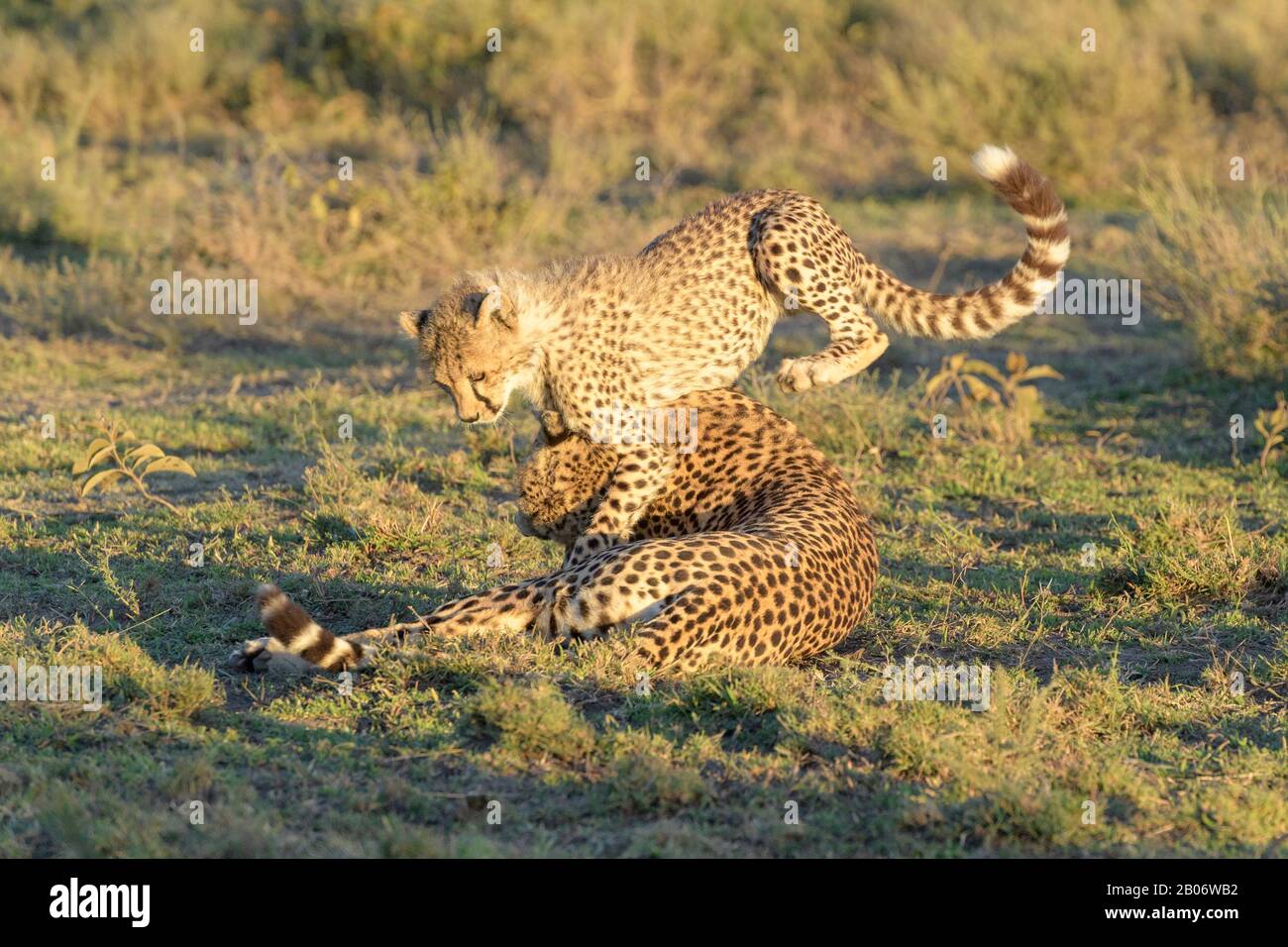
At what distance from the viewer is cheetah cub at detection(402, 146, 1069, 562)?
16.3 feet

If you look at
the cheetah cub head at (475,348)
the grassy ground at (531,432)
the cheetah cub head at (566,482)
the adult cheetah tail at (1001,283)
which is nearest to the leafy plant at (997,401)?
the grassy ground at (531,432)

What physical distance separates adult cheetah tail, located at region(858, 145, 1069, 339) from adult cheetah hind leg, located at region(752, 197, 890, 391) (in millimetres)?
112

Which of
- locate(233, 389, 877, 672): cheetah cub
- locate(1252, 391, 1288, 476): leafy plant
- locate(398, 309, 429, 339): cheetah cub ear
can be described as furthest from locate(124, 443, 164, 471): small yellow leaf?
locate(1252, 391, 1288, 476): leafy plant

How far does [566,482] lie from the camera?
5035mm

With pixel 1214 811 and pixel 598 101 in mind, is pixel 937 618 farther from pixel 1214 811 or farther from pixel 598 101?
pixel 598 101

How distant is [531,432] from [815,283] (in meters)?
2.28

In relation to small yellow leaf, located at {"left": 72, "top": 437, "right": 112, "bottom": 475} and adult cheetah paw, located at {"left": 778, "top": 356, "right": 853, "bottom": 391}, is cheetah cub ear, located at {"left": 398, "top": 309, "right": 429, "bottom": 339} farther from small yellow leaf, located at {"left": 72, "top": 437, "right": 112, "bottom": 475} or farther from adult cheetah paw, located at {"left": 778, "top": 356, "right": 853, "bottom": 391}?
small yellow leaf, located at {"left": 72, "top": 437, "right": 112, "bottom": 475}

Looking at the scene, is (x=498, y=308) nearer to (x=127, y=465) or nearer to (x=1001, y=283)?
(x=1001, y=283)

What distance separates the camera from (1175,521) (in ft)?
18.3

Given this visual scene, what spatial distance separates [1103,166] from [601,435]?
7.95 metres

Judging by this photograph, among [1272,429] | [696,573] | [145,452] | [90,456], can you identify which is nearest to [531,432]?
[145,452]

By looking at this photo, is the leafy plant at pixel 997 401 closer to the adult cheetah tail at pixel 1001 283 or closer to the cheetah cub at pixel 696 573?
the adult cheetah tail at pixel 1001 283
